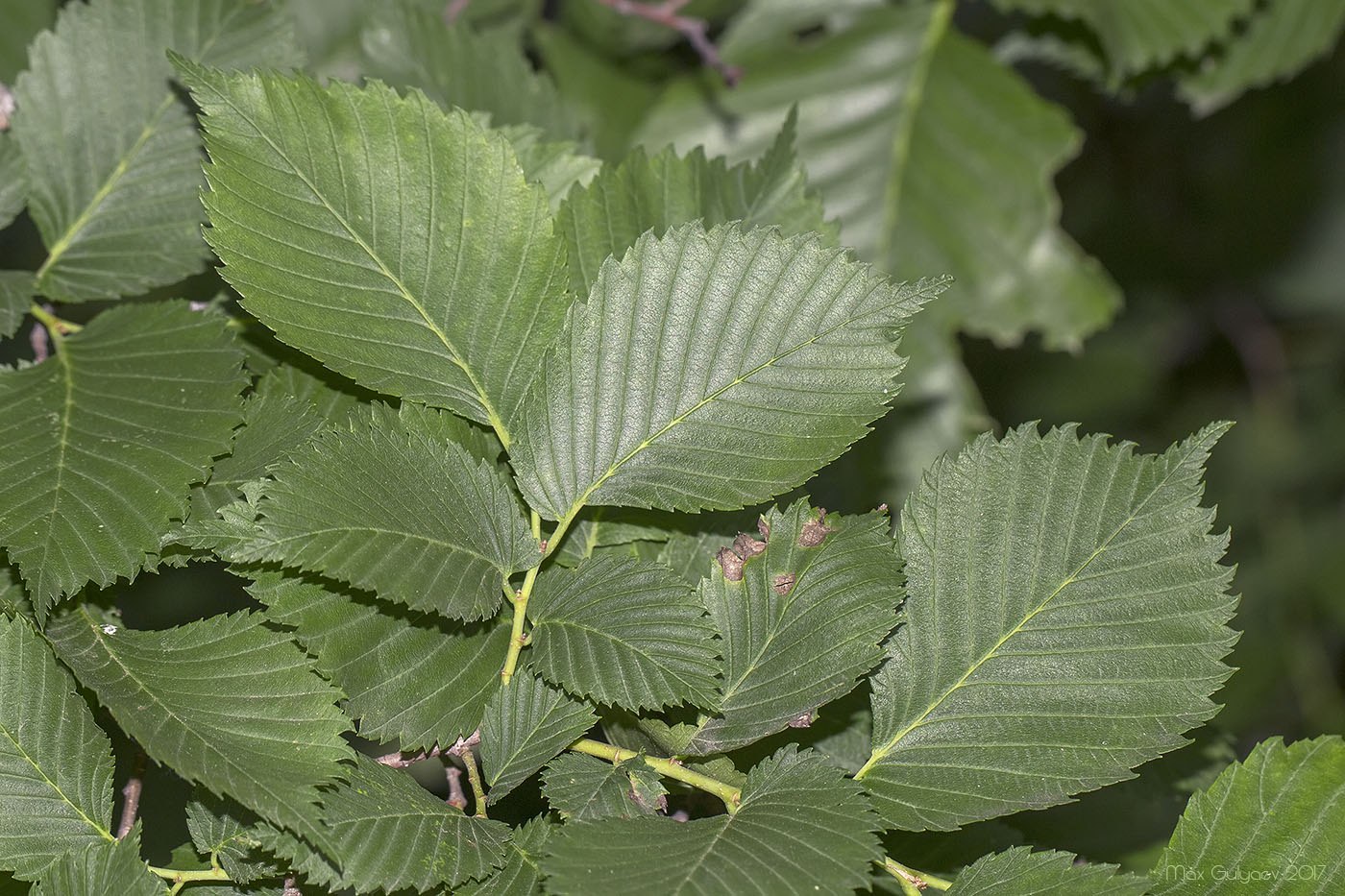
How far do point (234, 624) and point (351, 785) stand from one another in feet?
0.33

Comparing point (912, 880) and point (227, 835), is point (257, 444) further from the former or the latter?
point (912, 880)

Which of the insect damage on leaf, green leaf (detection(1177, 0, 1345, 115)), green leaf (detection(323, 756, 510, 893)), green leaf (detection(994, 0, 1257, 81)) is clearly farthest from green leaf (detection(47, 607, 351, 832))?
green leaf (detection(1177, 0, 1345, 115))

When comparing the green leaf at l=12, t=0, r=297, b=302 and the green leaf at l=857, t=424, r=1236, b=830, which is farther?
the green leaf at l=12, t=0, r=297, b=302

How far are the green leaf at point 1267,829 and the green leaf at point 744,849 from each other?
0.17 meters

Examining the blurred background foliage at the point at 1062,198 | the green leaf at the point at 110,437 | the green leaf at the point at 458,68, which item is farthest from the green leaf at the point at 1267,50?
the green leaf at the point at 110,437

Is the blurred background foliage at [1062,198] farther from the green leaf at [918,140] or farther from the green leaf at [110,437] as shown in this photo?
the green leaf at [110,437]

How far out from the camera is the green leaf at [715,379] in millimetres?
573

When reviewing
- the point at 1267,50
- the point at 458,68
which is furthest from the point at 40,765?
the point at 1267,50

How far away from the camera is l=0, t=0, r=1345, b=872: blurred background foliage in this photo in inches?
38.4

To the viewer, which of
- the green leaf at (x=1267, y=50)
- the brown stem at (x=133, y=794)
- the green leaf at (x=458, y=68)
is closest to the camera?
the brown stem at (x=133, y=794)

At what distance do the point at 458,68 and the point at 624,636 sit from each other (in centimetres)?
51

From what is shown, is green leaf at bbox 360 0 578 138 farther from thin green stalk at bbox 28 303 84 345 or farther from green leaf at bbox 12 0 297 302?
thin green stalk at bbox 28 303 84 345

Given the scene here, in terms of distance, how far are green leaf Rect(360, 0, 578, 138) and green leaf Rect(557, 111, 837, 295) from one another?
21 cm

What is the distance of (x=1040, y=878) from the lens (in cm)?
55
